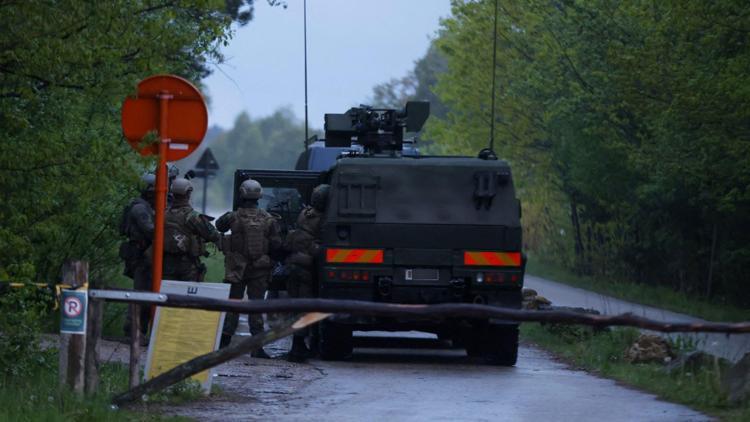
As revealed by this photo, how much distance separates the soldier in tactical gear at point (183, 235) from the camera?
15.7m

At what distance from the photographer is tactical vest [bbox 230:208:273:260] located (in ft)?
53.2

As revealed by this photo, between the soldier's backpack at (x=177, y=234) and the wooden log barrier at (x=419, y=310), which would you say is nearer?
the wooden log barrier at (x=419, y=310)

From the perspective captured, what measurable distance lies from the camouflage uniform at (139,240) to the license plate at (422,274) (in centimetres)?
282

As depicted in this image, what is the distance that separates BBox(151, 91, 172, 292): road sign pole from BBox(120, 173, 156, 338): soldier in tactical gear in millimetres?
4406

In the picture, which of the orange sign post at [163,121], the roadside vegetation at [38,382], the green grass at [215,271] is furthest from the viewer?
the green grass at [215,271]

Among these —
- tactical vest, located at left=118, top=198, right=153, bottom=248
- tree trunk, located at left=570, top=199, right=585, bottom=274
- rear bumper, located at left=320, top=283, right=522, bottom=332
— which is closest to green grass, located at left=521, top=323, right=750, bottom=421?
rear bumper, located at left=320, top=283, right=522, bottom=332

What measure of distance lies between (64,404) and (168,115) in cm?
277

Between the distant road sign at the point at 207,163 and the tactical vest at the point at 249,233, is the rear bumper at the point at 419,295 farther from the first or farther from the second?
the distant road sign at the point at 207,163

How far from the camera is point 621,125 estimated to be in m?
33.3

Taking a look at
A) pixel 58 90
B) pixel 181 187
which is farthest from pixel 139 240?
pixel 58 90

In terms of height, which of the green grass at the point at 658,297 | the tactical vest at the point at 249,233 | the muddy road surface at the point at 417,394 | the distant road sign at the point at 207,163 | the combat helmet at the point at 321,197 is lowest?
the muddy road surface at the point at 417,394

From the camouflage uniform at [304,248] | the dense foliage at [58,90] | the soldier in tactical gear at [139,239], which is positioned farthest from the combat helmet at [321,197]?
the dense foliage at [58,90]

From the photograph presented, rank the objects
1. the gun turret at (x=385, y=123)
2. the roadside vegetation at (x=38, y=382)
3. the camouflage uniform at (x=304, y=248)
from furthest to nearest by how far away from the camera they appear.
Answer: the gun turret at (x=385, y=123) → the camouflage uniform at (x=304, y=248) → the roadside vegetation at (x=38, y=382)

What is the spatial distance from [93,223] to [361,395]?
250 inches
